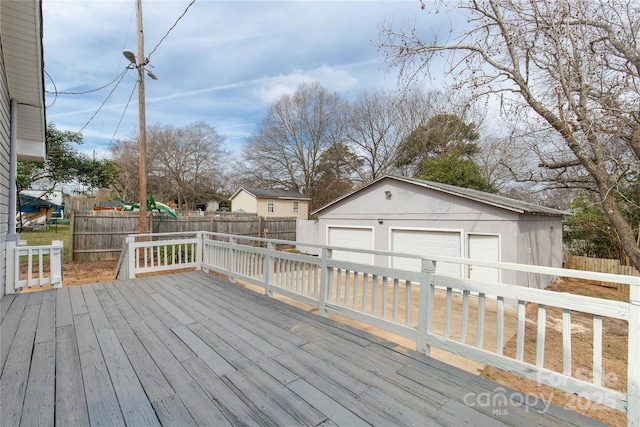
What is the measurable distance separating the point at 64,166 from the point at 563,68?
48.9ft

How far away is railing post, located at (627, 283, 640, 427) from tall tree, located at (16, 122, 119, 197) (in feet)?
47.7

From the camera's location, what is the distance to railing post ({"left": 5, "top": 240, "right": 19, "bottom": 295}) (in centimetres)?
418

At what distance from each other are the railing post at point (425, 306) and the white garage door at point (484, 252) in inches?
207

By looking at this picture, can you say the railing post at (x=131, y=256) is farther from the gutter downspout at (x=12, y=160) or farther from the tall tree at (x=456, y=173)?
the tall tree at (x=456, y=173)

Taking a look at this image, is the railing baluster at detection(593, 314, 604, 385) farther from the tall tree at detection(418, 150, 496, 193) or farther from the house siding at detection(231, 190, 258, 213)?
the house siding at detection(231, 190, 258, 213)

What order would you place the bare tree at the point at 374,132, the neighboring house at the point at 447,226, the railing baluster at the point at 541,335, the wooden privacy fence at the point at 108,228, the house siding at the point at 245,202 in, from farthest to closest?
the house siding at the point at 245,202
the bare tree at the point at 374,132
the wooden privacy fence at the point at 108,228
the neighboring house at the point at 447,226
the railing baluster at the point at 541,335

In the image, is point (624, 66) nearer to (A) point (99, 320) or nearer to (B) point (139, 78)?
(A) point (99, 320)

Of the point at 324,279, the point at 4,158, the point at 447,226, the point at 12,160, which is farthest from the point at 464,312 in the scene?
the point at 12,160

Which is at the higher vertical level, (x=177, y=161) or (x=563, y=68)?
(x=177, y=161)

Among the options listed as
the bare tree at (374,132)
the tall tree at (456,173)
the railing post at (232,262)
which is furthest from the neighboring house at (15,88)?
the bare tree at (374,132)

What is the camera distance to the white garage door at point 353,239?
30.8ft

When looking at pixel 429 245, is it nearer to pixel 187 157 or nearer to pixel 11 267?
pixel 11 267

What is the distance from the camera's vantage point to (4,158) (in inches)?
162

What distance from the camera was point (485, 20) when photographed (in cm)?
514
